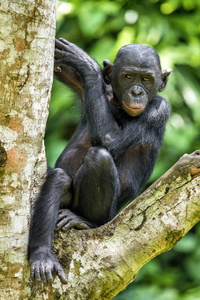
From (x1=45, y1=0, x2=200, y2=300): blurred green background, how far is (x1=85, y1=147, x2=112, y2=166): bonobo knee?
9.32ft

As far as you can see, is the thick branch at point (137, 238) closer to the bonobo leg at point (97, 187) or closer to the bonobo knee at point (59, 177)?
the bonobo leg at point (97, 187)

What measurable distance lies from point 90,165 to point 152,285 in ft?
11.8

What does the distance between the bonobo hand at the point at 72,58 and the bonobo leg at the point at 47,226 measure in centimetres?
91

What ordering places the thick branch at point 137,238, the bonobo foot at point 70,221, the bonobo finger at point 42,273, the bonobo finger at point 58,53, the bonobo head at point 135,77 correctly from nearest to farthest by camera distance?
the bonobo finger at point 42,273 < the thick branch at point 137,238 < the bonobo foot at point 70,221 < the bonobo finger at point 58,53 < the bonobo head at point 135,77

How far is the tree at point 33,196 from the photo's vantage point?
3490 mm

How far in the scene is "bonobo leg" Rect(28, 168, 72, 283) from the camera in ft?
12.3

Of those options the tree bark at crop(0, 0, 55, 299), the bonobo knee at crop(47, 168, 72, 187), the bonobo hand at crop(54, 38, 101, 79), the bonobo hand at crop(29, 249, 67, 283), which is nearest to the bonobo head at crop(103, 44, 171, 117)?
the bonobo hand at crop(54, 38, 101, 79)

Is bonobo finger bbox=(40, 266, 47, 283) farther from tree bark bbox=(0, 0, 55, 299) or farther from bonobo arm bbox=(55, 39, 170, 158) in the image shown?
bonobo arm bbox=(55, 39, 170, 158)

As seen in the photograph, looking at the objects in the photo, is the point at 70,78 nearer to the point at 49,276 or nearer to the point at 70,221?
the point at 70,221

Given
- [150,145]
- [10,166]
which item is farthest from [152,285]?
[10,166]

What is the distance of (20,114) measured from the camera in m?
3.57

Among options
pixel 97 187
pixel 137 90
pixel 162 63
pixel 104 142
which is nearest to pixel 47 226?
pixel 97 187

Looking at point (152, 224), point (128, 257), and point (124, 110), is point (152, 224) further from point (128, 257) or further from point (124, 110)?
point (124, 110)

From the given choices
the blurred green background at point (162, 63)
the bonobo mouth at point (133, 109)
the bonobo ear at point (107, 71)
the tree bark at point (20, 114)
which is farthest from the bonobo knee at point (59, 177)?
the blurred green background at point (162, 63)
